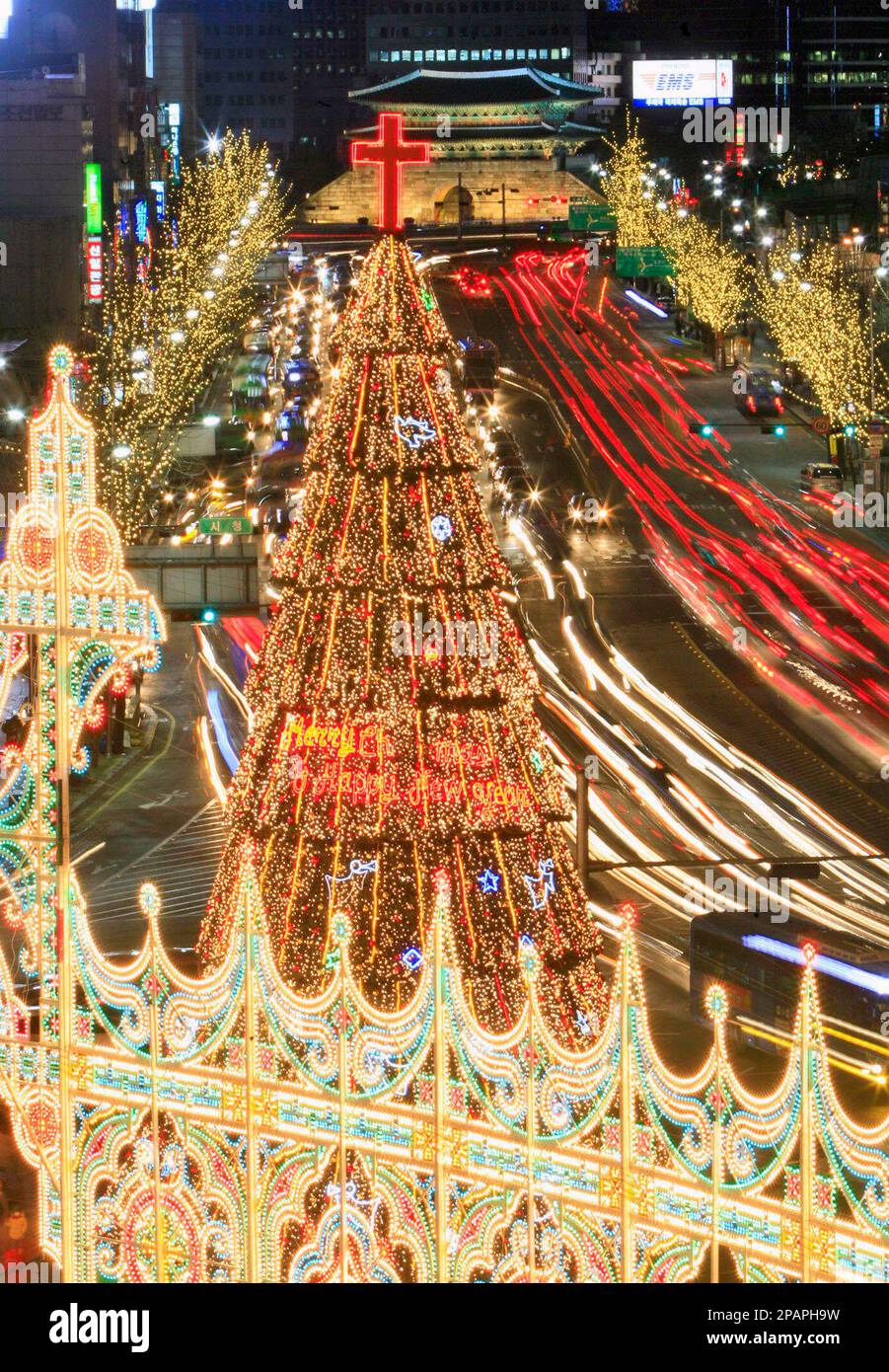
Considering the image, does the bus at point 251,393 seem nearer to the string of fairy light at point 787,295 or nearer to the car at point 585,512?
the car at point 585,512

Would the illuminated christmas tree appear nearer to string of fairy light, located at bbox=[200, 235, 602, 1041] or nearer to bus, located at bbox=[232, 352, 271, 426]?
string of fairy light, located at bbox=[200, 235, 602, 1041]

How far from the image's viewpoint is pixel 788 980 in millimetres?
28812

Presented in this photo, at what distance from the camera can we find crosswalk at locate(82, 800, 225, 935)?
113ft

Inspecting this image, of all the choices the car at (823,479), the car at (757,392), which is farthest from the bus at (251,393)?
the car at (823,479)

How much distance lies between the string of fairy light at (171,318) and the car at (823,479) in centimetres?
1705

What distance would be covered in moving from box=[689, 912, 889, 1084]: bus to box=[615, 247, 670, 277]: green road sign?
218 feet

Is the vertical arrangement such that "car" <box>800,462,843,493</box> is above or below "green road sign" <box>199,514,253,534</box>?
above

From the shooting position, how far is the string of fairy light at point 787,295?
71125mm

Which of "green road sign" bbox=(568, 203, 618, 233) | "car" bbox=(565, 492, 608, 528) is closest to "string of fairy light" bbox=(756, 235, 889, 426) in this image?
"car" bbox=(565, 492, 608, 528)

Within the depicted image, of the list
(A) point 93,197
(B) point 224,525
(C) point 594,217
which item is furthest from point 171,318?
(C) point 594,217

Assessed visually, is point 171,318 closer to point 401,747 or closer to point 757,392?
point 757,392

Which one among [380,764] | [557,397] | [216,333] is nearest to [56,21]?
[216,333]
